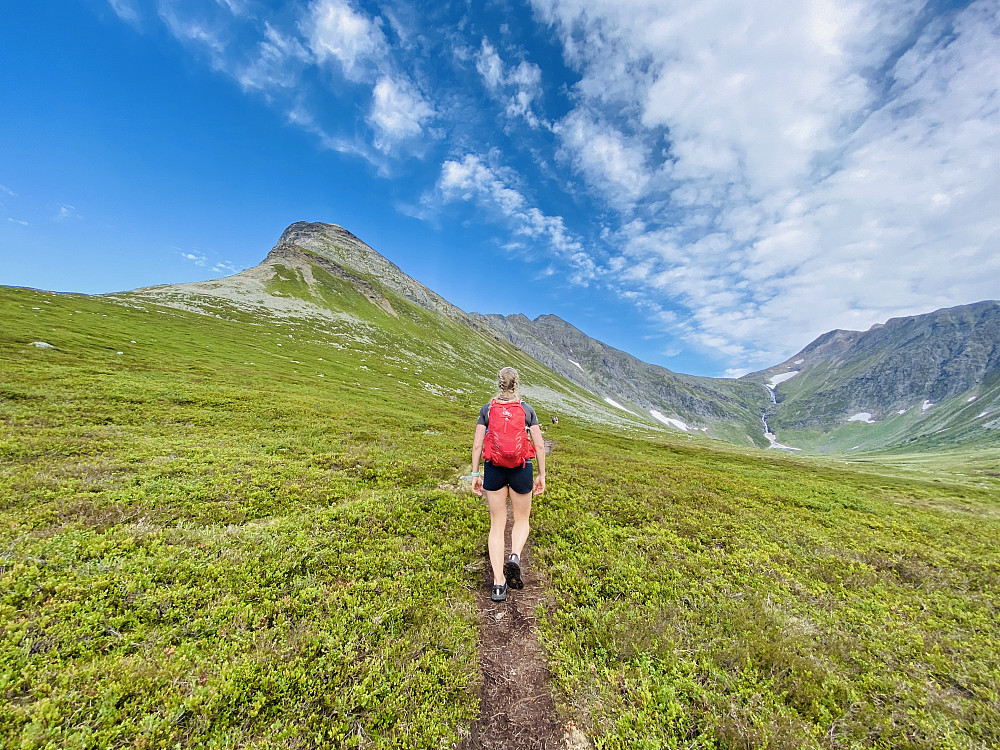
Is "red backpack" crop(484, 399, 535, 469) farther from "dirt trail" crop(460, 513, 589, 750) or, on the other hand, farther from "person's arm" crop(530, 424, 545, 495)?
"dirt trail" crop(460, 513, 589, 750)

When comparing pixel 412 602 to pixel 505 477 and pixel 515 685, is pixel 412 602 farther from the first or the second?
pixel 505 477

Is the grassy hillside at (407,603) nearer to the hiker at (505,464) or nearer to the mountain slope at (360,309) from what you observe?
the hiker at (505,464)

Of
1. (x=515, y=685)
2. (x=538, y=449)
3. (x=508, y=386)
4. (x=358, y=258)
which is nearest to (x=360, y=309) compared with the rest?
(x=358, y=258)

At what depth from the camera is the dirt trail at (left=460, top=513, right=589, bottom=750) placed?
201 inches

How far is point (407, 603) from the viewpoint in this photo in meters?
7.12

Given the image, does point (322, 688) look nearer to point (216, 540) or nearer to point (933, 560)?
point (216, 540)

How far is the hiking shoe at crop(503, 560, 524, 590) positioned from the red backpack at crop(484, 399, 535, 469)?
111 inches

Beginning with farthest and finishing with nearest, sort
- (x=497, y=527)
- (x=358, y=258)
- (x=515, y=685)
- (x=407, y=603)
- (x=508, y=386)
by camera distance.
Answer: (x=358, y=258) → (x=508, y=386) → (x=497, y=527) → (x=407, y=603) → (x=515, y=685)

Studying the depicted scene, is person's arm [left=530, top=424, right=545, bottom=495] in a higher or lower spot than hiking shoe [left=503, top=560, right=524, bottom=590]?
higher

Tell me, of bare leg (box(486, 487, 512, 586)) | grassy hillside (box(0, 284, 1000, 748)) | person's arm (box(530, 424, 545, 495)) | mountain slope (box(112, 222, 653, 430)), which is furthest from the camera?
mountain slope (box(112, 222, 653, 430))

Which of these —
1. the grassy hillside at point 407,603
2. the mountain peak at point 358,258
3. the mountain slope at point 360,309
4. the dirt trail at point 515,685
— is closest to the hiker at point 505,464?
the dirt trail at point 515,685

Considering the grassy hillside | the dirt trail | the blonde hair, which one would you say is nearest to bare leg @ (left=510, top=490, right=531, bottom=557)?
the dirt trail

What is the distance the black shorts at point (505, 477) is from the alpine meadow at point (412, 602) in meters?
2.40

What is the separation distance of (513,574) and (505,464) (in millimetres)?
3108
